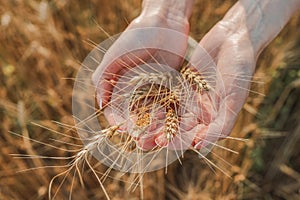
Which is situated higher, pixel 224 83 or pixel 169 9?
pixel 169 9

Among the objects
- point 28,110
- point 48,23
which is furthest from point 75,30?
point 28,110

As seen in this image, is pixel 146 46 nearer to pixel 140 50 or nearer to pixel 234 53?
pixel 140 50

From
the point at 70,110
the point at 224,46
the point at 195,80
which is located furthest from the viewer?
the point at 70,110

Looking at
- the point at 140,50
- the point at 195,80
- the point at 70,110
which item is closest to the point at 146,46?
the point at 140,50

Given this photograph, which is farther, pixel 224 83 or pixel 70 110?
pixel 70 110

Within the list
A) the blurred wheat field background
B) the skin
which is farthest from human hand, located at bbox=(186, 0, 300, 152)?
the blurred wheat field background

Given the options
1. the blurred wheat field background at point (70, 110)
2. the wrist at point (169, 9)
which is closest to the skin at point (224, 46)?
the wrist at point (169, 9)
